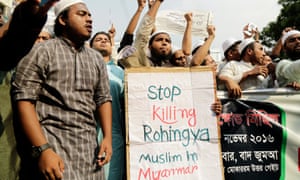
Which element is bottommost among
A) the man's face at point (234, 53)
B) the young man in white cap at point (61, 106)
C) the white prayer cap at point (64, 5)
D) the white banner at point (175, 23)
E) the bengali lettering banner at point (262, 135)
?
the bengali lettering banner at point (262, 135)

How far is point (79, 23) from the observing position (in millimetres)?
2451

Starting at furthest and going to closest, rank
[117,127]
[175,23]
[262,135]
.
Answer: [175,23]
[262,135]
[117,127]

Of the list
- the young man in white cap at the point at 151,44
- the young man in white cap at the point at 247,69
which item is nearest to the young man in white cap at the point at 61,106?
the young man in white cap at the point at 151,44

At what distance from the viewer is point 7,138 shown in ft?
8.32

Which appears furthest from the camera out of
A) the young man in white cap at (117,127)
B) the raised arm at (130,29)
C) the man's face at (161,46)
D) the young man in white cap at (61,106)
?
the raised arm at (130,29)

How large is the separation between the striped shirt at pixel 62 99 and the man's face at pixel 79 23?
0.12 meters

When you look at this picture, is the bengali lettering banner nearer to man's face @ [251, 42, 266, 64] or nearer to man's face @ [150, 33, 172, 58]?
man's face @ [251, 42, 266, 64]

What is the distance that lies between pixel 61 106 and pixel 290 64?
95.6 inches

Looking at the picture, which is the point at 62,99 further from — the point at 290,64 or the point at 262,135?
the point at 290,64

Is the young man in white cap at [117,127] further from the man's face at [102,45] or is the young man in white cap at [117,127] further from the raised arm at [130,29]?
the raised arm at [130,29]

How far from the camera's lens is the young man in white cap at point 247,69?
12.6 ft

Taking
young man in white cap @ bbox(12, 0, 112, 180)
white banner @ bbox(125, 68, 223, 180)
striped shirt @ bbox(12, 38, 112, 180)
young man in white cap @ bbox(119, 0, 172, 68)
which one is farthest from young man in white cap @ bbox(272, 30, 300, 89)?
striped shirt @ bbox(12, 38, 112, 180)

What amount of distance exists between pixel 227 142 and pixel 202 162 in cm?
43

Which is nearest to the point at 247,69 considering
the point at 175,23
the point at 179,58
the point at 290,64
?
the point at 290,64
